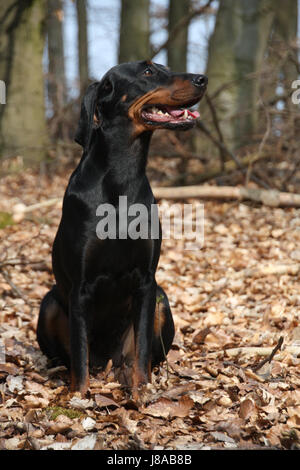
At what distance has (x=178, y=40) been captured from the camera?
12758 mm

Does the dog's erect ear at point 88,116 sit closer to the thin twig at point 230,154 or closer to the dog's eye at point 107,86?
the dog's eye at point 107,86

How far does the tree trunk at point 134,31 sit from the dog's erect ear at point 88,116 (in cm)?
707

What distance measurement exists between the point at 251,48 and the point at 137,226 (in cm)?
612

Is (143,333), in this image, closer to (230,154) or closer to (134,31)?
(230,154)

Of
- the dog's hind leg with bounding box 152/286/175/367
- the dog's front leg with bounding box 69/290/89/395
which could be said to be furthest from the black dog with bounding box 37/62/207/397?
the dog's hind leg with bounding box 152/286/175/367

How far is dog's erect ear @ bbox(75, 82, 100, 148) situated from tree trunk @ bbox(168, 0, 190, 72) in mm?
9049

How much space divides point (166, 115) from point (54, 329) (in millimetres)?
1641

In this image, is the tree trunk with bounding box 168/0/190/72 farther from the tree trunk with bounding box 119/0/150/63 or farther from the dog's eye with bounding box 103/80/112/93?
the dog's eye with bounding box 103/80/112/93

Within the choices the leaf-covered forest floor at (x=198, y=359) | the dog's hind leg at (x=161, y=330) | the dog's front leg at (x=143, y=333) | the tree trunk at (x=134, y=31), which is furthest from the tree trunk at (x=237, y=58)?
the dog's front leg at (x=143, y=333)

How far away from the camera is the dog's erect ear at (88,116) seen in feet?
11.2

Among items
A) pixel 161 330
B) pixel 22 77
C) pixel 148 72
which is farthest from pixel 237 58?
pixel 161 330

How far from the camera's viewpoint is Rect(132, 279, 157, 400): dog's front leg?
10.9 feet
